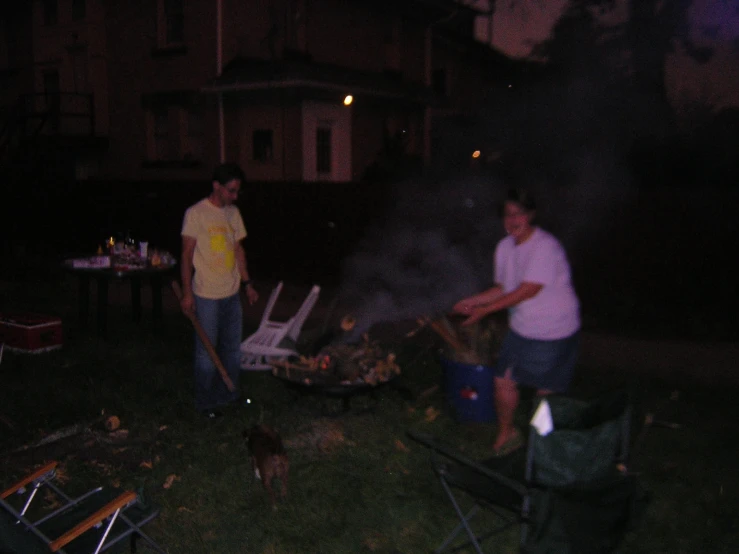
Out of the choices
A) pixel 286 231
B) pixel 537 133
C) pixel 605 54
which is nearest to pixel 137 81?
pixel 286 231

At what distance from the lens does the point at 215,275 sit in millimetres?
5152

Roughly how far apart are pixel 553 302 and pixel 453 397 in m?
1.47

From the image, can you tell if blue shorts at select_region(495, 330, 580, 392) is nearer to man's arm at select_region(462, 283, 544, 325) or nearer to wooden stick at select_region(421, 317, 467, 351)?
man's arm at select_region(462, 283, 544, 325)

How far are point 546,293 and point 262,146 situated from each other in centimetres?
1188

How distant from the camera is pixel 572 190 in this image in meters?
8.70

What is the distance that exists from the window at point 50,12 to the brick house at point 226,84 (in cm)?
4

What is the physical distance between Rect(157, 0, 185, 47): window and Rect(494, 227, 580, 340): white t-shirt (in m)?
13.5

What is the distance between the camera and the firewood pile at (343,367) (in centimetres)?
540

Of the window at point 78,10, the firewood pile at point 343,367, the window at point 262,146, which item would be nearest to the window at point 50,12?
the window at point 78,10

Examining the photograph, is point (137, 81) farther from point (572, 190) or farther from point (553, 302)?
point (553, 302)

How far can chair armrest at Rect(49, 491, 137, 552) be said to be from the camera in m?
2.91

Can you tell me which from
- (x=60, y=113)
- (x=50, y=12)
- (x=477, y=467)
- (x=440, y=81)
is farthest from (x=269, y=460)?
(x=440, y=81)

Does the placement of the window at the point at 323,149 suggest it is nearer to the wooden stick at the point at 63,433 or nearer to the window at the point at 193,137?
the window at the point at 193,137

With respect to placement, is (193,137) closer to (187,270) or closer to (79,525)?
(187,270)
